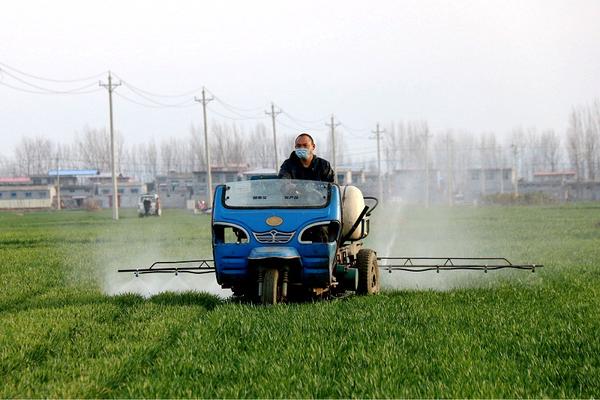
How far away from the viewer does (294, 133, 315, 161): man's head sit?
1314 centimetres

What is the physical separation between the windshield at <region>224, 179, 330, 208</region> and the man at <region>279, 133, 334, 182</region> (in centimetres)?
58

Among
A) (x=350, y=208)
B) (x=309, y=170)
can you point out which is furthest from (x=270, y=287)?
(x=309, y=170)

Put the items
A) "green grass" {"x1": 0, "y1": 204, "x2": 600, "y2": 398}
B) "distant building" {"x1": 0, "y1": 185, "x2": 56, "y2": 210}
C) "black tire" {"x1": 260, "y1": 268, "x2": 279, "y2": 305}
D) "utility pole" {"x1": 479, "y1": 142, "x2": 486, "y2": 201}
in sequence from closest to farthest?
1. "green grass" {"x1": 0, "y1": 204, "x2": 600, "y2": 398}
2. "black tire" {"x1": 260, "y1": 268, "x2": 279, "y2": 305}
3. "distant building" {"x1": 0, "y1": 185, "x2": 56, "y2": 210}
4. "utility pole" {"x1": 479, "y1": 142, "x2": 486, "y2": 201}

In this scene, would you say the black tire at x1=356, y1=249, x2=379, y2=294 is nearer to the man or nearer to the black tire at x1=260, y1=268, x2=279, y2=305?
the man

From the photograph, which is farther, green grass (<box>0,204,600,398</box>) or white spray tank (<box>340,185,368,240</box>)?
white spray tank (<box>340,185,368,240</box>)

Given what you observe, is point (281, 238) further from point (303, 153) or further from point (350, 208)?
point (303, 153)

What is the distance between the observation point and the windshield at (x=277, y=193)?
40.6ft

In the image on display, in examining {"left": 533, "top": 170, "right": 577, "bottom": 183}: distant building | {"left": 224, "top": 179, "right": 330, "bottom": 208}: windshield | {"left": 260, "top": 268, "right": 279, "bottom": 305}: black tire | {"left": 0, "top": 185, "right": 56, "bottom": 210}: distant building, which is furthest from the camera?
{"left": 533, "top": 170, "right": 577, "bottom": 183}: distant building

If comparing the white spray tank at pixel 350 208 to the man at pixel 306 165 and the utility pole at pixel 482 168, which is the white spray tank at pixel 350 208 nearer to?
the man at pixel 306 165

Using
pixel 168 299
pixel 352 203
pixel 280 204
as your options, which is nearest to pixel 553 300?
pixel 352 203

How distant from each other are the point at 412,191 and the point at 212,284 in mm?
109809

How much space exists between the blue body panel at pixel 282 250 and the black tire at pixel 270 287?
154mm

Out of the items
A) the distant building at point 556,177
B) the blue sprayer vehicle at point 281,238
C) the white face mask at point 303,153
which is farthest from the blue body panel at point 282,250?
the distant building at point 556,177

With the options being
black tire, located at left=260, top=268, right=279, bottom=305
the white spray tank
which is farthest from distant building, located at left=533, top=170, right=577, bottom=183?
black tire, located at left=260, top=268, right=279, bottom=305
